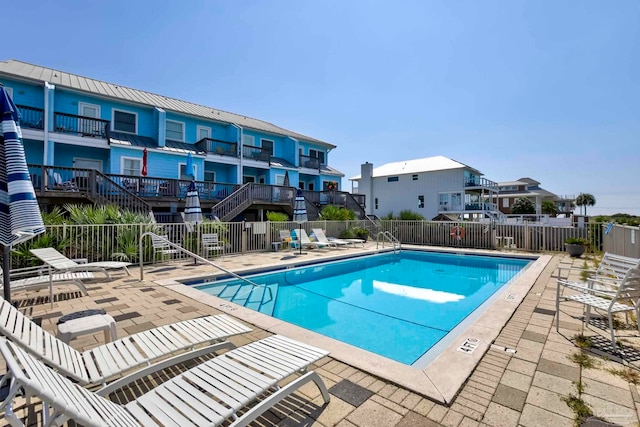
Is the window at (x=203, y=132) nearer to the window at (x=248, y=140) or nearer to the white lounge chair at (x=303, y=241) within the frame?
the window at (x=248, y=140)

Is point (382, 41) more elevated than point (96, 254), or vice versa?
point (382, 41)

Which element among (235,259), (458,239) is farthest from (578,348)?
(458,239)

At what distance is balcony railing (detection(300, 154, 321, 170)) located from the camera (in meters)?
24.9

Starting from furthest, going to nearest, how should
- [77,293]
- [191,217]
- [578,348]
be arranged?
[191,217] → [77,293] → [578,348]

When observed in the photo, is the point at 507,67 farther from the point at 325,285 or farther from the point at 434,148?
the point at 434,148

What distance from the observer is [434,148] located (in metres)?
36.4

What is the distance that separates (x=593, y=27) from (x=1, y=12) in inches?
833

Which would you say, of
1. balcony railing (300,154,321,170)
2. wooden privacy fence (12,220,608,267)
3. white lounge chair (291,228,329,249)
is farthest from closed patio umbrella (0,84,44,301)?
balcony railing (300,154,321,170)

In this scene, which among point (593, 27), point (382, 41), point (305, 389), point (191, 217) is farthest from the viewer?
point (382, 41)

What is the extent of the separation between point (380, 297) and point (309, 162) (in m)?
18.4

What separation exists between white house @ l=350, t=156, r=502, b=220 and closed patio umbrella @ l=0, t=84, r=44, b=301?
31690 millimetres

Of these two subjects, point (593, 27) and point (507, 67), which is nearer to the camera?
point (593, 27)

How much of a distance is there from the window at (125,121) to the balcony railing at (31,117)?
3.48 metres

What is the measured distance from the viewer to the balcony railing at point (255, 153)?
69.9 ft
